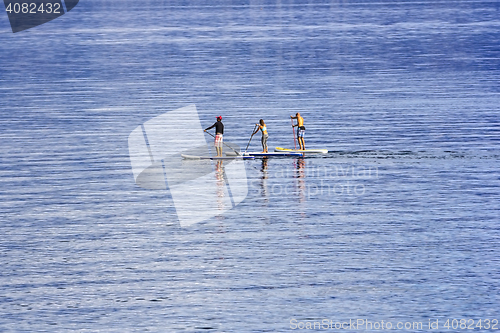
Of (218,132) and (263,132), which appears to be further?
(263,132)

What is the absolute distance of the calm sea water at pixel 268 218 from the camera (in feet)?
91.6

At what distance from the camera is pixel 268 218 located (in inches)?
1578

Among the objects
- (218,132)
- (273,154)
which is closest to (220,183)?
(218,132)

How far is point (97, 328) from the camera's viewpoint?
26031mm

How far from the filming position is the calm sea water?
91.6 feet

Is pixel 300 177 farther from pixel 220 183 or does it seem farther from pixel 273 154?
pixel 273 154

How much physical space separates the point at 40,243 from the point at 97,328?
11070mm

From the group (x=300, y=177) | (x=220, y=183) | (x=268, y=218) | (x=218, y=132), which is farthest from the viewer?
(x=218, y=132)

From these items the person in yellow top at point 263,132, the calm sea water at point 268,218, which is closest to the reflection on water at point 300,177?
the calm sea water at point 268,218

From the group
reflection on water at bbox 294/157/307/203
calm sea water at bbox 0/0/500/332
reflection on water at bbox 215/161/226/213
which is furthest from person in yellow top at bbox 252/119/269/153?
reflection on water at bbox 215/161/226/213

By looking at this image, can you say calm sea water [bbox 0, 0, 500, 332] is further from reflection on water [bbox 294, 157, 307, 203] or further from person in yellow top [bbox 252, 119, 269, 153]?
person in yellow top [bbox 252, 119, 269, 153]

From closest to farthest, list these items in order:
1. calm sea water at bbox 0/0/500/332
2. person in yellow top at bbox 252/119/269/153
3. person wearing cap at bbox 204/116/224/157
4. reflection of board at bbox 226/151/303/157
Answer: calm sea water at bbox 0/0/500/332 → person wearing cap at bbox 204/116/224/157 → person in yellow top at bbox 252/119/269/153 → reflection of board at bbox 226/151/303/157

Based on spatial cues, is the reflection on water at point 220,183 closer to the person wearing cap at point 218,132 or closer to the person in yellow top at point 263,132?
the person wearing cap at point 218,132

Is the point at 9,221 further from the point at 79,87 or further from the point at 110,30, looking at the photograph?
the point at 110,30
